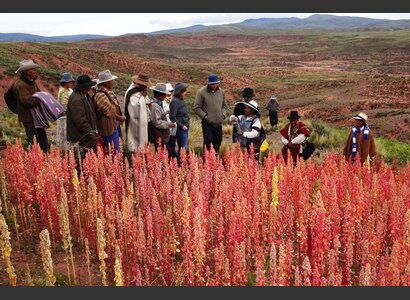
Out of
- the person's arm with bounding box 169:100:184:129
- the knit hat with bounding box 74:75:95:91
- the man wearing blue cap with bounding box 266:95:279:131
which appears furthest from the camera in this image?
the man wearing blue cap with bounding box 266:95:279:131

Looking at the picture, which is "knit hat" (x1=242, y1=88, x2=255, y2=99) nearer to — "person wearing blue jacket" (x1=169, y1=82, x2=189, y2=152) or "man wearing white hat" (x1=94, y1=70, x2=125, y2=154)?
"person wearing blue jacket" (x1=169, y1=82, x2=189, y2=152)

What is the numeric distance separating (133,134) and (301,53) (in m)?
104

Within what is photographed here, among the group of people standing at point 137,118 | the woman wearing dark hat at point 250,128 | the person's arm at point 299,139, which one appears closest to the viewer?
the group of people standing at point 137,118

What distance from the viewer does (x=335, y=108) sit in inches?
1258

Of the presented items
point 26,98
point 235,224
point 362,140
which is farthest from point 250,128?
point 26,98

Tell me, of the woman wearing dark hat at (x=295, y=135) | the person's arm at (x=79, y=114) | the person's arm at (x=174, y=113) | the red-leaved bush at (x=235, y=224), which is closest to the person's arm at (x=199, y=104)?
the person's arm at (x=174, y=113)

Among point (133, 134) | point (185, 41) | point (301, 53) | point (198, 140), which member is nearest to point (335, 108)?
point (198, 140)

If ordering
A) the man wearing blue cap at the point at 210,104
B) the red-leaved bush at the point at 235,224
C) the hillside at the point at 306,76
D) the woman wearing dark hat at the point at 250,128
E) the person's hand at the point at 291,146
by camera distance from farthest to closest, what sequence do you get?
the hillside at the point at 306,76 < the man wearing blue cap at the point at 210,104 < the person's hand at the point at 291,146 < the woman wearing dark hat at the point at 250,128 < the red-leaved bush at the point at 235,224

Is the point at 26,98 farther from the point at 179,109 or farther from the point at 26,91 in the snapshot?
the point at 179,109

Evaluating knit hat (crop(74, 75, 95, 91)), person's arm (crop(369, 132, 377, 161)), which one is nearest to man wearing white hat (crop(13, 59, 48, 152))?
knit hat (crop(74, 75, 95, 91))

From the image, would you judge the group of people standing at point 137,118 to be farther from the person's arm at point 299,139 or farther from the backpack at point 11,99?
the backpack at point 11,99

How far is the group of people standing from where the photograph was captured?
607 cm

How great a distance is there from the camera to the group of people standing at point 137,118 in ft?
19.9

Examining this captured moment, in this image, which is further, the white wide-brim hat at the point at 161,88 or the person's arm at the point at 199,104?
the person's arm at the point at 199,104
